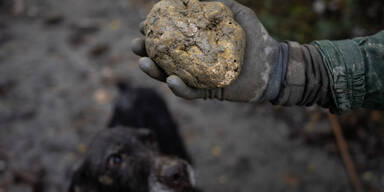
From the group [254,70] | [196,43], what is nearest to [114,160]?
[196,43]

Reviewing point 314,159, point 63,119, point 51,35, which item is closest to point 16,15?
point 51,35

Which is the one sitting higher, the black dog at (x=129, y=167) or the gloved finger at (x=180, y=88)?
the gloved finger at (x=180, y=88)

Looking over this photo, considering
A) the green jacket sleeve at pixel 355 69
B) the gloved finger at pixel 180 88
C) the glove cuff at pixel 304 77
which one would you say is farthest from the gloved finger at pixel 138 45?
the green jacket sleeve at pixel 355 69

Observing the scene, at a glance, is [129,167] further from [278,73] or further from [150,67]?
[278,73]

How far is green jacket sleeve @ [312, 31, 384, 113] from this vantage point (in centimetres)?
209

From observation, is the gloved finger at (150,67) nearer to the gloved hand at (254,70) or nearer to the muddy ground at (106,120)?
the gloved hand at (254,70)

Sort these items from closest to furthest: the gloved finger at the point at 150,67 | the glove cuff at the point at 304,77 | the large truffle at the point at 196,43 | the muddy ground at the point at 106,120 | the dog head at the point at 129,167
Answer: the large truffle at the point at 196,43 → the gloved finger at the point at 150,67 → the glove cuff at the point at 304,77 → the dog head at the point at 129,167 → the muddy ground at the point at 106,120

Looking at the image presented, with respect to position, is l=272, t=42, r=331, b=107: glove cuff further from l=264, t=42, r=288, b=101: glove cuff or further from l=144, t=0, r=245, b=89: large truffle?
l=144, t=0, r=245, b=89: large truffle

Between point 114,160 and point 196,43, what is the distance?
4.10 ft

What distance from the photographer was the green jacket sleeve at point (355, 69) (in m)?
2.09

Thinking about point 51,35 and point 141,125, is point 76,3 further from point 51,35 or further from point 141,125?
point 141,125

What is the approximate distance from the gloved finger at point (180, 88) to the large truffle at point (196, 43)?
0.05 m

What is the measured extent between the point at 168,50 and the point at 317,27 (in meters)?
3.35

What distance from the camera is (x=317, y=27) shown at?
4.50 meters
